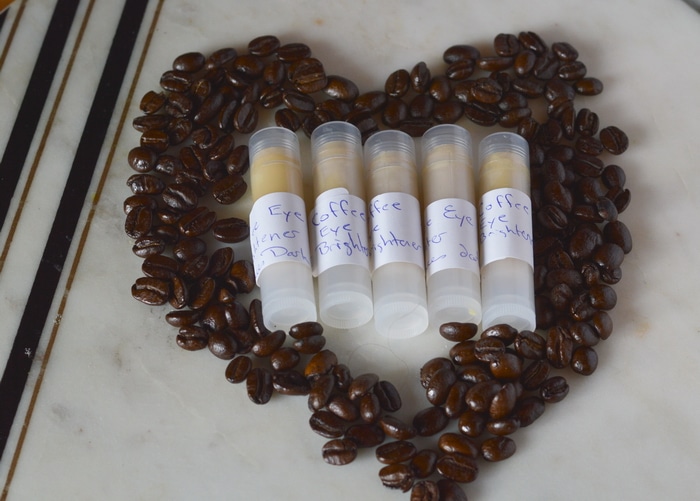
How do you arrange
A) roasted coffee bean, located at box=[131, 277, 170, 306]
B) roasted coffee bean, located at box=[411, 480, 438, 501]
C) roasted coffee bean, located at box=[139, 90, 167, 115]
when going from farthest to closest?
roasted coffee bean, located at box=[139, 90, 167, 115]
roasted coffee bean, located at box=[131, 277, 170, 306]
roasted coffee bean, located at box=[411, 480, 438, 501]

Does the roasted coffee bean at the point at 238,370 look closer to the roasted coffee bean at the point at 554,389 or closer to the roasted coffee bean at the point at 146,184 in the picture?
the roasted coffee bean at the point at 146,184

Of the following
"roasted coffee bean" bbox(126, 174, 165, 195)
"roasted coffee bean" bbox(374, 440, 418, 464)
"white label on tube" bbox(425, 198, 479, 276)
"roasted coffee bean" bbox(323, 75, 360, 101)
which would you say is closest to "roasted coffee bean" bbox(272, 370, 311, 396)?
"roasted coffee bean" bbox(374, 440, 418, 464)

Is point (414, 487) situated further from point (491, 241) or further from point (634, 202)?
point (634, 202)

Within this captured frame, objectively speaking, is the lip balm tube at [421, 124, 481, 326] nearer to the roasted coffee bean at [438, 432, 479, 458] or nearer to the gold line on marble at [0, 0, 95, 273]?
the roasted coffee bean at [438, 432, 479, 458]

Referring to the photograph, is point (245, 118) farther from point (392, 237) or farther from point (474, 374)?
point (474, 374)

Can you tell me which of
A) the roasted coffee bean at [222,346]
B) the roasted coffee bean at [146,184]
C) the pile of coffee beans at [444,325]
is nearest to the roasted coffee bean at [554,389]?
the pile of coffee beans at [444,325]
